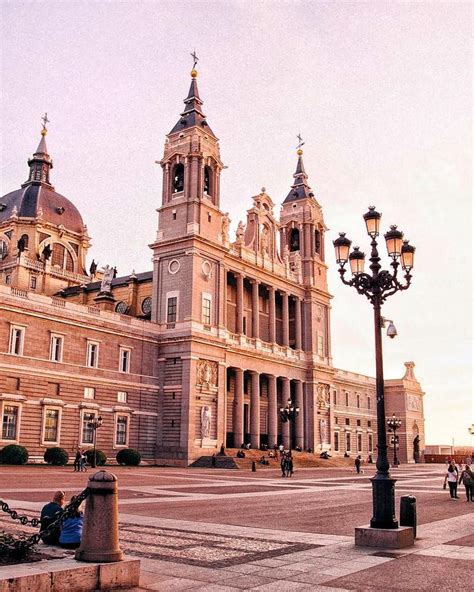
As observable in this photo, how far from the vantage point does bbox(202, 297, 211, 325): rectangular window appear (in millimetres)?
61078

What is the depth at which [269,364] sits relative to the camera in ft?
237

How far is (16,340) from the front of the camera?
46.8m

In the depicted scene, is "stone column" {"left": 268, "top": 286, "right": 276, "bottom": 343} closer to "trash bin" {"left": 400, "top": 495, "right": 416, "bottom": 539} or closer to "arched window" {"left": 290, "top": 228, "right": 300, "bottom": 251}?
"arched window" {"left": 290, "top": 228, "right": 300, "bottom": 251}

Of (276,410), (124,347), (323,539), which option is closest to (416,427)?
(276,410)

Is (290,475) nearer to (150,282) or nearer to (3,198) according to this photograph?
(150,282)

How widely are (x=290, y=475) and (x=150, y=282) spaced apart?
32.8 metres

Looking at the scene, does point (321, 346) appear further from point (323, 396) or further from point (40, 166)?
point (40, 166)

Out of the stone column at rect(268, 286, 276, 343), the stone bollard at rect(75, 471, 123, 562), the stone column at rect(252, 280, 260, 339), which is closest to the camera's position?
the stone bollard at rect(75, 471, 123, 562)

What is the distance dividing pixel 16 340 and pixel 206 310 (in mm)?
19915

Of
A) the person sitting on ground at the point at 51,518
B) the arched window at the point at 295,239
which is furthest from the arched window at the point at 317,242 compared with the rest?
the person sitting on ground at the point at 51,518

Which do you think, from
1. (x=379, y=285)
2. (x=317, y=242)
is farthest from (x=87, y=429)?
Result: (x=317, y=242)

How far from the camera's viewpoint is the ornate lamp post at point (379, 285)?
13.7 meters

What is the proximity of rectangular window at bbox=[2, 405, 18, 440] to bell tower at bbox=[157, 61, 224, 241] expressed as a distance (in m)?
23.3

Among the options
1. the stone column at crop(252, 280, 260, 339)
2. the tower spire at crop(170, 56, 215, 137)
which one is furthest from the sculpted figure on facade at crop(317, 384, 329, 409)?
the tower spire at crop(170, 56, 215, 137)
